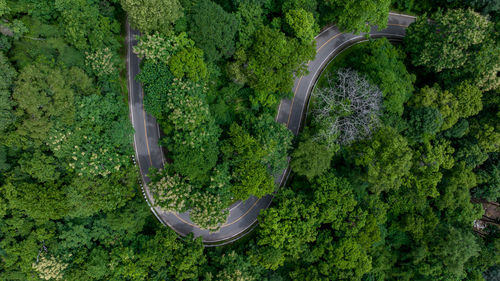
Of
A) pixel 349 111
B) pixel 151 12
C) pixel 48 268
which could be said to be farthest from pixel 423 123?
pixel 48 268

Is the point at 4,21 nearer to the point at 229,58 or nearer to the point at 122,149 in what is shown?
the point at 122,149

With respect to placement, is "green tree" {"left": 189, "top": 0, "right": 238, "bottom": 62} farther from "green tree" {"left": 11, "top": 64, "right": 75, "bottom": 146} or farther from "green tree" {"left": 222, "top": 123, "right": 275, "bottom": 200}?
"green tree" {"left": 11, "top": 64, "right": 75, "bottom": 146}

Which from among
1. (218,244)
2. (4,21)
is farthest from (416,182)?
(4,21)

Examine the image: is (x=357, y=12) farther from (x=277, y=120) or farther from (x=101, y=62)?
(x=101, y=62)

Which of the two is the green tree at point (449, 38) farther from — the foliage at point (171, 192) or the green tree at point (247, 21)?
the foliage at point (171, 192)

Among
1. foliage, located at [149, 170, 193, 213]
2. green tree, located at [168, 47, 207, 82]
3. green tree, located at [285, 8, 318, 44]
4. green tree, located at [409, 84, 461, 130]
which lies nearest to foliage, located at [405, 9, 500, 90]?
green tree, located at [409, 84, 461, 130]

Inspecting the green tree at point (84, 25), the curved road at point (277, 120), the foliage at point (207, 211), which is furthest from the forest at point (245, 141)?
the curved road at point (277, 120)
